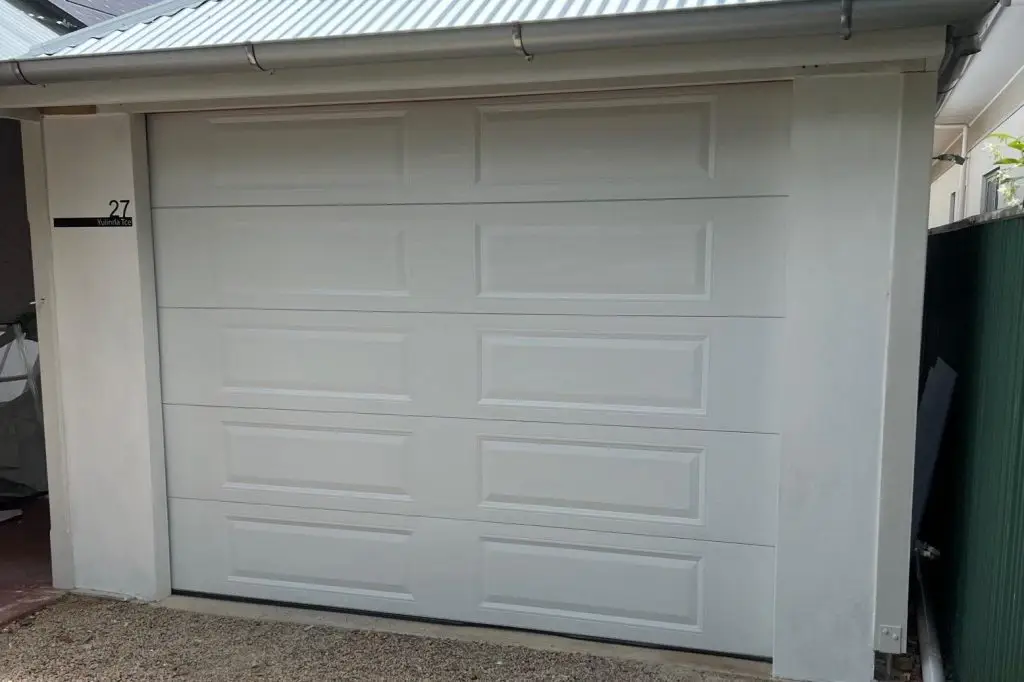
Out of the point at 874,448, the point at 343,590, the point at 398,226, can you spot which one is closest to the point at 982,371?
the point at 874,448

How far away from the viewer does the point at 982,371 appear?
2938 millimetres

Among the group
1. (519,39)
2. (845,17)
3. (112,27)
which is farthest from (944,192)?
(112,27)

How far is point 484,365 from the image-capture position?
365 centimetres

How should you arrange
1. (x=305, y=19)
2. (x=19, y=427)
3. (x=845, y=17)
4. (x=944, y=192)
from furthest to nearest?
(x=944, y=192)
(x=19, y=427)
(x=305, y=19)
(x=845, y=17)

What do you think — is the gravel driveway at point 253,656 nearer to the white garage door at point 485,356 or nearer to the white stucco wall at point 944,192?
the white garage door at point 485,356

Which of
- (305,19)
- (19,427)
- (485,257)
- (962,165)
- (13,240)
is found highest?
(962,165)

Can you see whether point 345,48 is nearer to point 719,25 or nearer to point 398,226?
point 398,226

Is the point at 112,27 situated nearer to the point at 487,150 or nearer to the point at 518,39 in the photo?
the point at 487,150

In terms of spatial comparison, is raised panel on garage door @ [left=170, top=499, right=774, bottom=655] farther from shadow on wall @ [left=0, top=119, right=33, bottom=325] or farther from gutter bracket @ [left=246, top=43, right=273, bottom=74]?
shadow on wall @ [left=0, top=119, right=33, bottom=325]

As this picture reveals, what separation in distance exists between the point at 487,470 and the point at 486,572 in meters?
0.49

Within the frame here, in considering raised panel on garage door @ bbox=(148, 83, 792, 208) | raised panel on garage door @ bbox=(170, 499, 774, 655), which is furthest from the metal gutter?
raised panel on garage door @ bbox=(170, 499, 774, 655)

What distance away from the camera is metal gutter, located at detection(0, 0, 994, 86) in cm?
254

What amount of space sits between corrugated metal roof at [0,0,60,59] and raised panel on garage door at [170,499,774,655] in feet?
7.47

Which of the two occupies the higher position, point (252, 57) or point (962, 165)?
point (962, 165)
